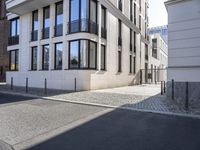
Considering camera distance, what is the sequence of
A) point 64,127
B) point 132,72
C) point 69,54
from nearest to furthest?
point 64,127 < point 69,54 < point 132,72

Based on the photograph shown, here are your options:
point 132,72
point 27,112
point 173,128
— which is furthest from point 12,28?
point 173,128

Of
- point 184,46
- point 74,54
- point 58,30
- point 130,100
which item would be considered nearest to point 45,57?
point 58,30

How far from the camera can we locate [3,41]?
3172 centimetres

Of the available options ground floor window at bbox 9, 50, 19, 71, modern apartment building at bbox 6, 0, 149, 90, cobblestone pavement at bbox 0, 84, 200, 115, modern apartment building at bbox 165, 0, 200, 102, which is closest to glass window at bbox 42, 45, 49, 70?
modern apartment building at bbox 6, 0, 149, 90

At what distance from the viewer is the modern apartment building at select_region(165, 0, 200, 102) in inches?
418

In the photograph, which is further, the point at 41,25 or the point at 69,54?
the point at 41,25

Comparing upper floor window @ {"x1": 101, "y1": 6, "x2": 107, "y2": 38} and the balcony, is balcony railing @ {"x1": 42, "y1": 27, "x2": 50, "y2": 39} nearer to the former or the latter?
the balcony

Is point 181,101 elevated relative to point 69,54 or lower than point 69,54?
lower

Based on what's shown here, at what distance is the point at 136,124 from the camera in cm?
677

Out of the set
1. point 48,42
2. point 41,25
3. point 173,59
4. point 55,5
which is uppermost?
point 55,5

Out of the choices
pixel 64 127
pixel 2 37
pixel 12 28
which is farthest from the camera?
pixel 2 37

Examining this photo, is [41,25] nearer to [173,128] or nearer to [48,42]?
[48,42]

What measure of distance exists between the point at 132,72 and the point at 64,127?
880 inches

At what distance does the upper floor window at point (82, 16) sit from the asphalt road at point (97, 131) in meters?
10.5
